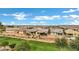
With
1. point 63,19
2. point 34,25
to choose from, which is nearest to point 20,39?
point 34,25

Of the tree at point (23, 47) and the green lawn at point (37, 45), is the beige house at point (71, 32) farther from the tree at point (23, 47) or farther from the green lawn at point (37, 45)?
the tree at point (23, 47)

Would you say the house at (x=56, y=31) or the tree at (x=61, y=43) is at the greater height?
the house at (x=56, y=31)

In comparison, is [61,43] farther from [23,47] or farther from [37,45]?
[23,47]

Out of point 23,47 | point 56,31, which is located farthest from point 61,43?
point 23,47

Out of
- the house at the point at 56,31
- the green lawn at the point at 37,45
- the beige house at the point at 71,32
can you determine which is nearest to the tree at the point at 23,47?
the green lawn at the point at 37,45

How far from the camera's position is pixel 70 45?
1.58 meters

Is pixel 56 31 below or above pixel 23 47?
above

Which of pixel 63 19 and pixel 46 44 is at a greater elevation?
pixel 63 19

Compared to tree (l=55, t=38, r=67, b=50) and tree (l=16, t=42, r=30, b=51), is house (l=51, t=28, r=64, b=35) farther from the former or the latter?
tree (l=16, t=42, r=30, b=51)

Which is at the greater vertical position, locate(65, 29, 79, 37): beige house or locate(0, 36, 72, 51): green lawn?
locate(65, 29, 79, 37): beige house

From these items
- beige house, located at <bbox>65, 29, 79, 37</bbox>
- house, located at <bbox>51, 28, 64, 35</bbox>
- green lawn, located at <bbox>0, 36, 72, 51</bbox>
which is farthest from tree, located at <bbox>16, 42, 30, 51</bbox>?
beige house, located at <bbox>65, 29, 79, 37</bbox>
